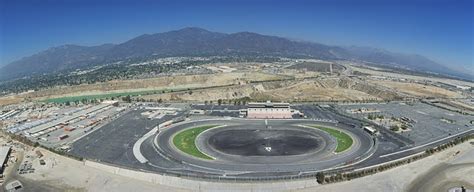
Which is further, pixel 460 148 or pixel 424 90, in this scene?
pixel 424 90

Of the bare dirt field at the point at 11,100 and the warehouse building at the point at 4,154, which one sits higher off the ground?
the warehouse building at the point at 4,154

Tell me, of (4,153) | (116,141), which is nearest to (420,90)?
(116,141)

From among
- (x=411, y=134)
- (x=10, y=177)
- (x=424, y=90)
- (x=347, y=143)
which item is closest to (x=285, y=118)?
(x=347, y=143)

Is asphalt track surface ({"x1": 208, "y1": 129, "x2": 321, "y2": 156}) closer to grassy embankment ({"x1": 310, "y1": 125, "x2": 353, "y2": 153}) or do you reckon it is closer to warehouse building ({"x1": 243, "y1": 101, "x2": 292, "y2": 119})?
grassy embankment ({"x1": 310, "y1": 125, "x2": 353, "y2": 153})

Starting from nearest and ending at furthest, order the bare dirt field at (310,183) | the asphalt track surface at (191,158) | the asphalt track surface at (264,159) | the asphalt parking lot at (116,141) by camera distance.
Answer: the bare dirt field at (310,183) < the asphalt track surface at (191,158) < the asphalt track surface at (264,159) < the asphalt parking lot at (116,141)

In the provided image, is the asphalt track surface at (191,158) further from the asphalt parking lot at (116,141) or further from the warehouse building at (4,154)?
the warehouse building at (4,154)

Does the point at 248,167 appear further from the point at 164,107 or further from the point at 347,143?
the point at 164,107

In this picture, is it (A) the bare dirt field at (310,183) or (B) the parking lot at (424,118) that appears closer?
(A) the bare dirt field at (310,183)

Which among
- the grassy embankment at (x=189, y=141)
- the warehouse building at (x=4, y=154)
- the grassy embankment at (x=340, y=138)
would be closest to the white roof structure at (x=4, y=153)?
the warehouse building at (x=4, y=154)

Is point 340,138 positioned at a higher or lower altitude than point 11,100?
higher

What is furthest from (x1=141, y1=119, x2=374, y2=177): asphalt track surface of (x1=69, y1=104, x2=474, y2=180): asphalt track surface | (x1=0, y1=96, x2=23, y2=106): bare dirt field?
(x1=0, y1=96, x2=23, y2=106): bare dirt field

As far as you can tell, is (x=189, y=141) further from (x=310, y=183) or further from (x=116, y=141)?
(x=310, y=183)
